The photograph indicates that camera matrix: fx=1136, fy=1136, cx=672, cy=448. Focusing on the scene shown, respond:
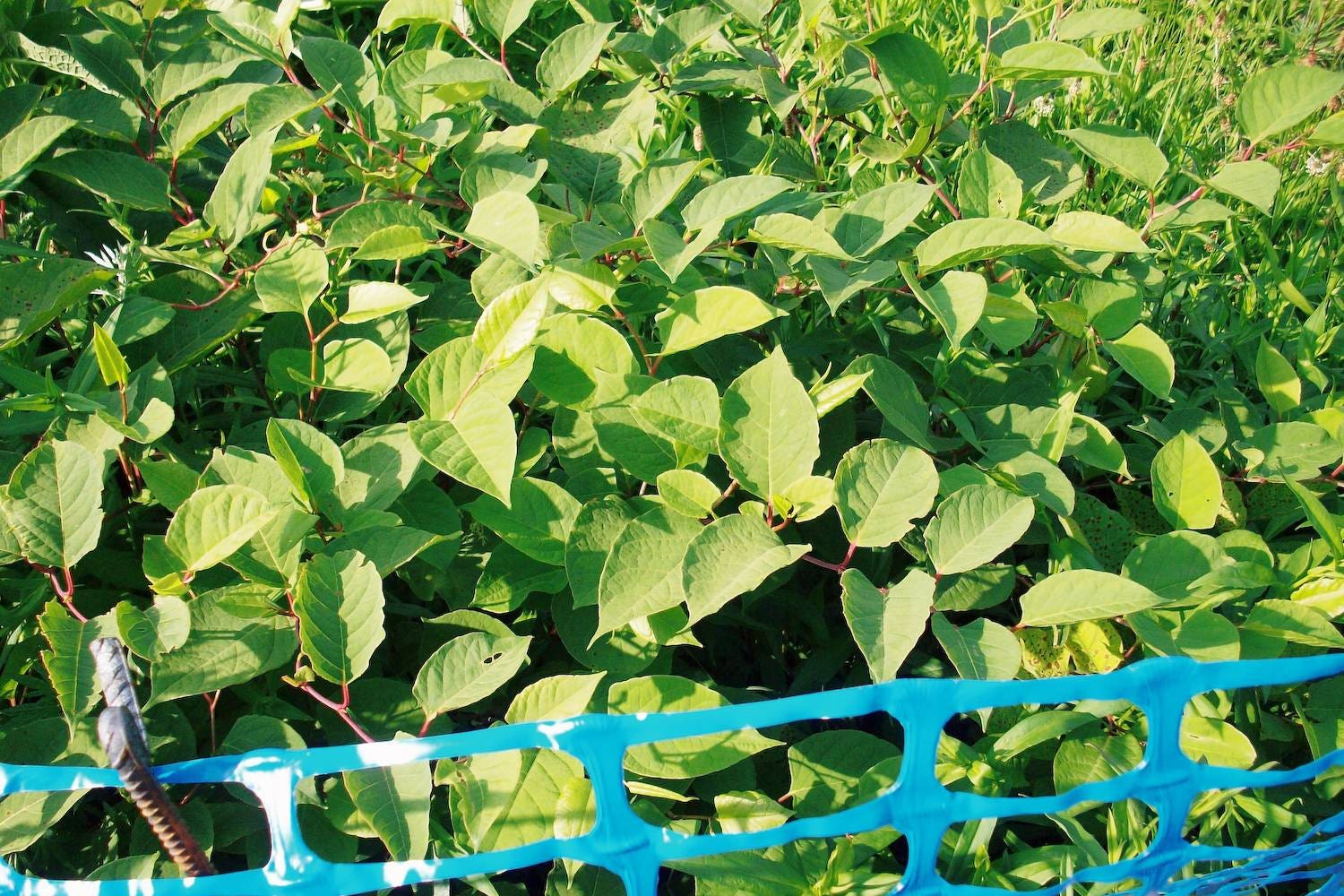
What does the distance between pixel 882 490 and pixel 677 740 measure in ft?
0.91

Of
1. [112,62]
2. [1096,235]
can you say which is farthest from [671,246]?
[112,62]

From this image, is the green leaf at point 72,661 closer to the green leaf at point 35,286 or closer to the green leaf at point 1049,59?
the green leaf at point 35,286

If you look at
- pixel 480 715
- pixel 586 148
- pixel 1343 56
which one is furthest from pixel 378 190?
pixel 1343 56

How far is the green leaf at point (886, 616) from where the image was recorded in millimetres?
868

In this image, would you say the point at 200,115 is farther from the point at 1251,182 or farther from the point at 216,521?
the point at 1251,182

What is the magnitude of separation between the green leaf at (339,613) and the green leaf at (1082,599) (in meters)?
0.55

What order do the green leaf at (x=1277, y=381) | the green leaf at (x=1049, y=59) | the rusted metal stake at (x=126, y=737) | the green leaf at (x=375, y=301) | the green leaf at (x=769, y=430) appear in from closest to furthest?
the rusted metal stake at (x=126, y=737) < the green leaf at (x=769, y=430) < the green leaf at (x=375, y=301) < the green leaf at (x=1049, y=59) < the green leaf at (x=1277, y=381)

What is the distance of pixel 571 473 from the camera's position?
1.12 meters

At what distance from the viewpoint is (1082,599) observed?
37.8 inches

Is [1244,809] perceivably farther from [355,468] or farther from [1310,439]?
[355,468]

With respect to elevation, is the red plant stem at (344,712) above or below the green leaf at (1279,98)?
below

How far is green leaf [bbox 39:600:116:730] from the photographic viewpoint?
0.87 metres

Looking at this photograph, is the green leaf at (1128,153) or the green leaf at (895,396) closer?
the green leaf at (895,396)

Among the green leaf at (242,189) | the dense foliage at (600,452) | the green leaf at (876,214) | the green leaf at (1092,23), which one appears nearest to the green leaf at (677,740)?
the dense foliage at (600,452)
